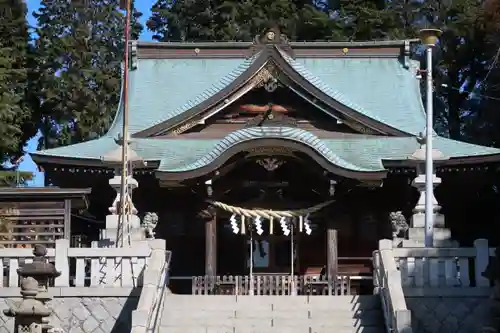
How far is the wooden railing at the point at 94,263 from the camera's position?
14.7 meters

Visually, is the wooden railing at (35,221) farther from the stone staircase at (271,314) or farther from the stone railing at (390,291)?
the stone railing at (390,291)

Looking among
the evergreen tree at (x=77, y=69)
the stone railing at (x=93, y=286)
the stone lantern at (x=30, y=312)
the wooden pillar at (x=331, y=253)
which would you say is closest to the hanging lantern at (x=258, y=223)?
the wooden pillar at (x=331, y=253)

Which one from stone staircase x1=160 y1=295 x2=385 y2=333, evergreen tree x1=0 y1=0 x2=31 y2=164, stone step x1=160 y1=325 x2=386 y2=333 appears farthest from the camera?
evergreen tree x1=0 y1=0 x2=31 y2=164

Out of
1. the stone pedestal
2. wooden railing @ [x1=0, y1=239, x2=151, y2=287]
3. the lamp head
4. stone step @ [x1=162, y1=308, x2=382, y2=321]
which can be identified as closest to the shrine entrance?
the stone pedestal

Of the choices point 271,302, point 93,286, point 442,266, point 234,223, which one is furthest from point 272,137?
point 93,286

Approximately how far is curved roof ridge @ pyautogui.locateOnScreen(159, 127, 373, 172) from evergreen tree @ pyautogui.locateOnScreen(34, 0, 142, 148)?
53.2 ft

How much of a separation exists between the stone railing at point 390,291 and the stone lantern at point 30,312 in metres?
4.89

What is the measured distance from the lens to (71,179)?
69.4 feet

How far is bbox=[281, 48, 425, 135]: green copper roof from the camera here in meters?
23.6

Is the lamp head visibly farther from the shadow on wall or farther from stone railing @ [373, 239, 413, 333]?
the shadow on wall

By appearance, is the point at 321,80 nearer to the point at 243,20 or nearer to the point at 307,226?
the point at 307,226

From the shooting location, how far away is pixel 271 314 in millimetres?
14773

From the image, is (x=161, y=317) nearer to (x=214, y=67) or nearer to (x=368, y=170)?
(x=368, y=170)

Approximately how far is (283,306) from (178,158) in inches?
→ 259
